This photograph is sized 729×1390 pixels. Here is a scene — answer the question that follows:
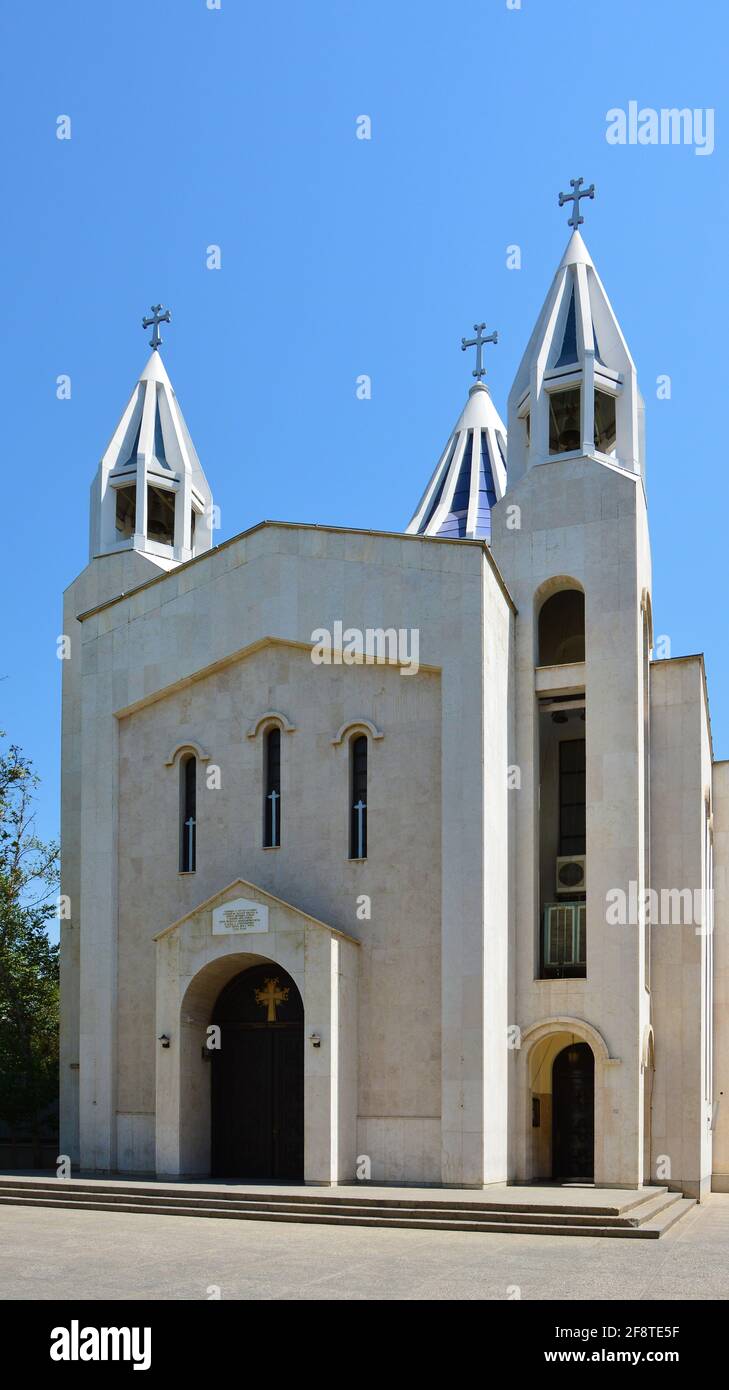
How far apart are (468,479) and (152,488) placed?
9251mm

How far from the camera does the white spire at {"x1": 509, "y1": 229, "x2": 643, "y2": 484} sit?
2692cm

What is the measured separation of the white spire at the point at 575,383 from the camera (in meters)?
26.9

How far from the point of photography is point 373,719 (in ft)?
78.7

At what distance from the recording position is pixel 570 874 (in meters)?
25.7

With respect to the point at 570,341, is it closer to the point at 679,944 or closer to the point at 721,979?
the point at 679,944

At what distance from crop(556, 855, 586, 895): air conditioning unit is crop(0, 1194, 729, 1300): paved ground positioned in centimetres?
729

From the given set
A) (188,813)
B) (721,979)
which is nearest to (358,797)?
(188,813)

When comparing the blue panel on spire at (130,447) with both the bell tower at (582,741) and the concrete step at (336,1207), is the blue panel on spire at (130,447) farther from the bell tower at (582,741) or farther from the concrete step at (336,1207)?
the concrete step at (336,1207)

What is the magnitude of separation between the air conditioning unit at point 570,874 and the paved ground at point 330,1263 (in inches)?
287

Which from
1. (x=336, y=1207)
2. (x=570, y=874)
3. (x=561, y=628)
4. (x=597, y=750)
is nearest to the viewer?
(x=336, y=1207)

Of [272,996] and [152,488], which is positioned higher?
[152,488]

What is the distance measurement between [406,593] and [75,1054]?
11.6m

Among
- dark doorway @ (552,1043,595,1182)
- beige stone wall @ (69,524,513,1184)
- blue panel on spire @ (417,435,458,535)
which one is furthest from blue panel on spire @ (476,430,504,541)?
dark doorway @ (552,1043,595,1182)

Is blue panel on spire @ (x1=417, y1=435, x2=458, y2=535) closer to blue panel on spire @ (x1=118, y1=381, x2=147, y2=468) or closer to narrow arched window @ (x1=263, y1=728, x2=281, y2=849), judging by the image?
blue panel on spire @ (x1=118, y1=381, x2=147, y2=468)
